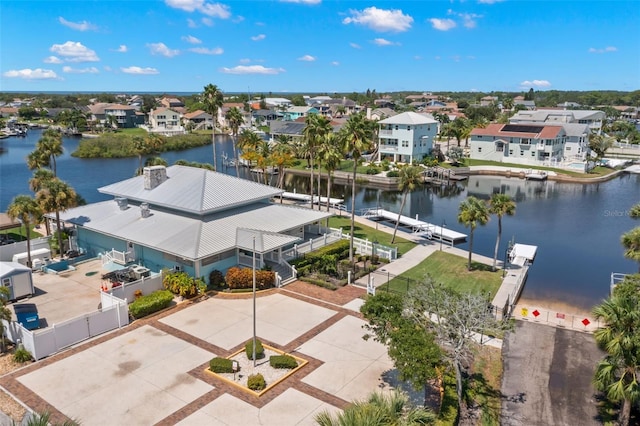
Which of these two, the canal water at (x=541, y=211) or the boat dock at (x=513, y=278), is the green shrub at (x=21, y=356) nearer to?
the boat dock at (x=513, y=278)

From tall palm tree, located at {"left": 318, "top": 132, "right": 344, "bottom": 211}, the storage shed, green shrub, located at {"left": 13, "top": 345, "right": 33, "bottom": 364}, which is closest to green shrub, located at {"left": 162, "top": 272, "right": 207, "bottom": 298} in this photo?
the storage shed

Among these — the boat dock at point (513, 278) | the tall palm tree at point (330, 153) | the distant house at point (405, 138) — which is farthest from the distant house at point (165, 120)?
the boat dock at point (513, 278)

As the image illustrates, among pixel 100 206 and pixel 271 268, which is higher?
pixel 100 206

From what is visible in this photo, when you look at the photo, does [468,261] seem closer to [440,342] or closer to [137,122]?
[440,342]

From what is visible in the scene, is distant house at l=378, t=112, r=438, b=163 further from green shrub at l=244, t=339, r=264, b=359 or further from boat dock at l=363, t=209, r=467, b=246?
green shrub at l=244, t=339, r=264, b=359

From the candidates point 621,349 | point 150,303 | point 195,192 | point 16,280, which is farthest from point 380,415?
point 16,280

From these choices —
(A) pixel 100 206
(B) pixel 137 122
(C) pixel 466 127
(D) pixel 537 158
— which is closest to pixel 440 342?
(A) pixel 100 206

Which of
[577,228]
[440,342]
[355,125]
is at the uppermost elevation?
[355,125]

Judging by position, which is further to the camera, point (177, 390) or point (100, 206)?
point (100, 206)
